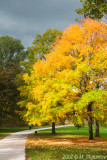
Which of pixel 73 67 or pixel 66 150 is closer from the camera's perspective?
pixel 66 150

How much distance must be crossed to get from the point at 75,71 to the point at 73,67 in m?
1.56

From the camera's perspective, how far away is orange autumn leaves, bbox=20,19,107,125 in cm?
1433

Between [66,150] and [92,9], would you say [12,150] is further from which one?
[92,9]

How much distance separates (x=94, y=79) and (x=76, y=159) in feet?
26.7

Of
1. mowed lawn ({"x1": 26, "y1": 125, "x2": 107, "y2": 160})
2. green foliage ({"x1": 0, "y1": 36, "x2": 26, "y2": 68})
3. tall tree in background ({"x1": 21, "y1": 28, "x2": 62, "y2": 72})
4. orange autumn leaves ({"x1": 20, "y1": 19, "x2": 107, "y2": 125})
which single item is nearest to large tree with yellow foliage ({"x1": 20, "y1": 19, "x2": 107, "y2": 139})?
orange autumn leaves ({"x1": 20, "y1": 19, "x2": 107, "y2": 125})

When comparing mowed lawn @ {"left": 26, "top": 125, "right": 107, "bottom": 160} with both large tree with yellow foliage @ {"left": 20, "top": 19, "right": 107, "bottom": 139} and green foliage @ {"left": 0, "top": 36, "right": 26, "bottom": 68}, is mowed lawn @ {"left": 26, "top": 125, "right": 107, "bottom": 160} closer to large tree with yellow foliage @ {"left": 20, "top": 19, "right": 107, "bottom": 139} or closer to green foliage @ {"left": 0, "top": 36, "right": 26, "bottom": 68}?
large tree with yellow foliage @ {"left": 20, "top": 19, "right": 107, "bottom": 139}

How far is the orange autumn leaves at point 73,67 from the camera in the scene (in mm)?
14328

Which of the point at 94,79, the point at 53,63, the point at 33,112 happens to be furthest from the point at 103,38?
the point at 33,112

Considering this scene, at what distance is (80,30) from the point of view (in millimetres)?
15688

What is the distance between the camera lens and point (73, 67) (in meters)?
16.0

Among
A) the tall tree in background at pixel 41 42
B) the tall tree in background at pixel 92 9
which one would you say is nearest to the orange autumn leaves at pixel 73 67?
the tall tree in background at pixel 92 9

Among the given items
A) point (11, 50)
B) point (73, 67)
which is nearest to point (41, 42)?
point (73, 67)

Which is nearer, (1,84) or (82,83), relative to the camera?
(82,83)

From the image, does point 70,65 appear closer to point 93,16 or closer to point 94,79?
point 94,79
